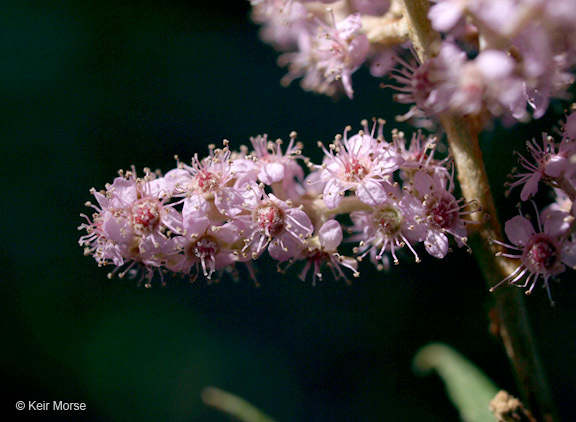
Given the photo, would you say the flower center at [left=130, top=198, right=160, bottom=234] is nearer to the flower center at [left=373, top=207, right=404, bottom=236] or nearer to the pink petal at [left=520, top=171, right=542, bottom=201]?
the flower center at [left=373, top=207, right=404, bottom=236]

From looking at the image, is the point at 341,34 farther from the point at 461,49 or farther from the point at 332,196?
the point at 332,196

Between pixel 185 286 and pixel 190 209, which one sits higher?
pixel 185 286

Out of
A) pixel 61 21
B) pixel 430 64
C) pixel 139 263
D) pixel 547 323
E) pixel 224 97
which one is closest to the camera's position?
pixel 430 64

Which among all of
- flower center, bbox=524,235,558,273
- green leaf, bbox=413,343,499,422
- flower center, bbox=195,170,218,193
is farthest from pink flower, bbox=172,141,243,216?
green leaf, bbox=413,343,499,422

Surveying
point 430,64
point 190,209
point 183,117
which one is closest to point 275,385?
point 183,117

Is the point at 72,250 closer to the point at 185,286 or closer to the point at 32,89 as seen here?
the point at 185,286

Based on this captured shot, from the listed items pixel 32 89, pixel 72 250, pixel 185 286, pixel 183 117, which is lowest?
pixel 185 286
